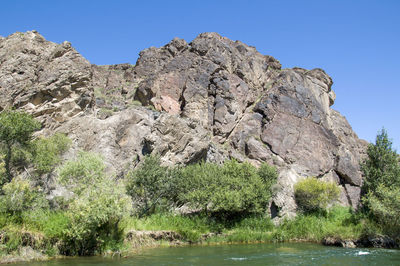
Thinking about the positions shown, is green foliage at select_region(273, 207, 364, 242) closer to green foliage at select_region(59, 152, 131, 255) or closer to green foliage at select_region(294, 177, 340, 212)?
green foliage at select_region(294, 177, 340, 212)

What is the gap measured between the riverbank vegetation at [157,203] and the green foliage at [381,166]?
0.13 m

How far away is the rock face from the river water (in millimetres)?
15943

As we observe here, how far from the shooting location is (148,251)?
89.5 ft

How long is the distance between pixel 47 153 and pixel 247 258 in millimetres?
→ 26201

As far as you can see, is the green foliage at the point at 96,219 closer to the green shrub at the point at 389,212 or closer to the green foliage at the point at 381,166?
the green shrub at the point at 389,212

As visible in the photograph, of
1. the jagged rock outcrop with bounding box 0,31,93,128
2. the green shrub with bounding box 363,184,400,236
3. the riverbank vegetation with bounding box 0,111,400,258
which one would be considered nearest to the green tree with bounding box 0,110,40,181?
the riverbank vegetation with bounding box 0,111,400,258

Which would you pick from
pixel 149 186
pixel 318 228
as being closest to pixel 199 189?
pixel 149 186

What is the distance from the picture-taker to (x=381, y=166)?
44.4 metres

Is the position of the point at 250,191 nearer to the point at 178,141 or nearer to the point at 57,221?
the point at 178,141

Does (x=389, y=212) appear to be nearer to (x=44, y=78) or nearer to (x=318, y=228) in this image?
(x=318, y=228)

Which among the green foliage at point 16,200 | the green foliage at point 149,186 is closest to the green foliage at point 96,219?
the green foliage at point 16,200

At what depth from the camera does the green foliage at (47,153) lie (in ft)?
123

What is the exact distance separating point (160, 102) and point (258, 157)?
23.4 meters

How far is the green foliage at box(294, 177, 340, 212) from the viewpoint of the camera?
148 ft
